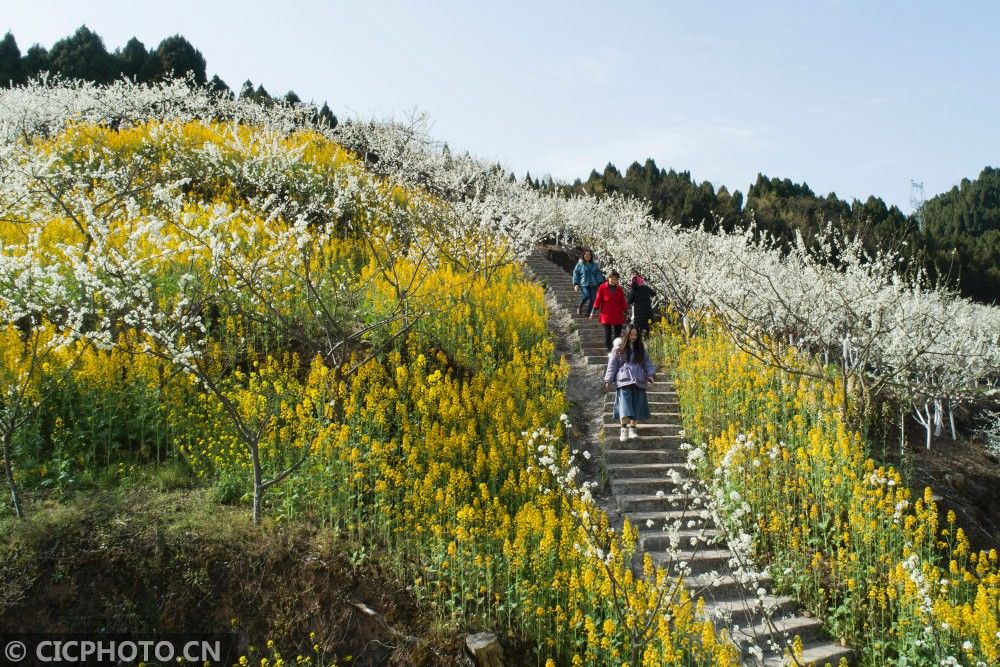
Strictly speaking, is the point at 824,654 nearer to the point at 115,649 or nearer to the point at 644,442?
the point at 644,442

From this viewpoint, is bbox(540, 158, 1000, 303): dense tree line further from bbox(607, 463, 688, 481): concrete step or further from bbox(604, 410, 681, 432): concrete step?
bbox(607, 463, 688, 481): concrete step

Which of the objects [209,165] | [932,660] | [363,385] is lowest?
[932,660]

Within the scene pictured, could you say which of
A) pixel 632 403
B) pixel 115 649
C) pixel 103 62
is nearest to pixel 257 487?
pixel 115 649

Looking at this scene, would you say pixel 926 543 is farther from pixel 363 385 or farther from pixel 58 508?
pixel 58 508

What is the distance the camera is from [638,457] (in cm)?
934

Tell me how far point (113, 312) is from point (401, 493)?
14.9 feet

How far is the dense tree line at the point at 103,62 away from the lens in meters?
32.0

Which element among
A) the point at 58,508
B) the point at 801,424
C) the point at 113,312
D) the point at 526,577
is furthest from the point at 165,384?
the point at 801,424

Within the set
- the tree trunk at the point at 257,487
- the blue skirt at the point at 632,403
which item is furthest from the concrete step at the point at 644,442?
the tree trunk at the point at 257,487

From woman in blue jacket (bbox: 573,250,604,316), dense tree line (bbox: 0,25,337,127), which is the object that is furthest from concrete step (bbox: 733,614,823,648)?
dense tree line (bbox: 0,25,337,127)

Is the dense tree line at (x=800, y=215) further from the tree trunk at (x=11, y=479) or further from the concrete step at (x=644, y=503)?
the tree trunk at (x=11, y=479)

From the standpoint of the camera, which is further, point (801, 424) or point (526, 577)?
point (801, 424)

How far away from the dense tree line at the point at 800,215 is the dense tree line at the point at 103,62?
53.3 feet

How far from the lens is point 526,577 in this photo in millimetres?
6105
